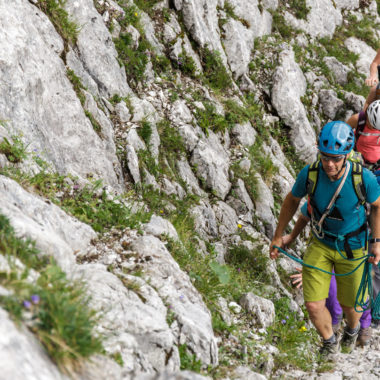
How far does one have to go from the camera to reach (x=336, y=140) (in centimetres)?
481

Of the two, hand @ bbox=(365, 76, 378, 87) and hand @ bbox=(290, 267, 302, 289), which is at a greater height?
hand @ bbox=(365, 76, 378, 87)

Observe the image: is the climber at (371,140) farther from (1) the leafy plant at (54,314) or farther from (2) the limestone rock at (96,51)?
(1) the leafy plant at (54,314)

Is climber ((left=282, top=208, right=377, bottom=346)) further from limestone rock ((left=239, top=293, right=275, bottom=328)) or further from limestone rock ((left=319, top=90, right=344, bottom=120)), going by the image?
limestone rock ((left=319, top=90, right=344, bottom=120))

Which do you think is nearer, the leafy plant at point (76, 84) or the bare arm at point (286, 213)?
the bare arm at point (286, 213)

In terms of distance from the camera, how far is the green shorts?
5457mm

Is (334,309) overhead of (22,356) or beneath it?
beneath

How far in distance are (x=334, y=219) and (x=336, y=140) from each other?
111 centimetres

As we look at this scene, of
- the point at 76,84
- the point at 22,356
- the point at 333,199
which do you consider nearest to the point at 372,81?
the point at 333,199

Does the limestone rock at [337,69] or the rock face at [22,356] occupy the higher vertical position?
the limestone rock at [337,69]

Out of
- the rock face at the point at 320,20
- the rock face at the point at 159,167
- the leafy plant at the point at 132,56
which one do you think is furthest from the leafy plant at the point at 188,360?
the rock face at the point at 320,20

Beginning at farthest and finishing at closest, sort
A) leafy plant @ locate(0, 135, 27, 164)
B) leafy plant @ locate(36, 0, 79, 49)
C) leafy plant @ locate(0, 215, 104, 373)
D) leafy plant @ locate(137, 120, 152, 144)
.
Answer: leafy plant @ locate(137, 120, 152, 144)
leafy plant @ locate(36, 0, 79, 49)
leafy plant @ locate(0, 135, 27, 164)
leafy plant @ locate(0, 215, 104, 373)

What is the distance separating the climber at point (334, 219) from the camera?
489cm

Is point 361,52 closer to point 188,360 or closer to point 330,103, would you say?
point 330,103

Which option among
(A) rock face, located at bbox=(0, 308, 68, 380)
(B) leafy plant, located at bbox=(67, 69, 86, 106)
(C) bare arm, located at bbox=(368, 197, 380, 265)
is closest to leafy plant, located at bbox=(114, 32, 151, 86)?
(B) leafy plant, located at bbox=(67, 69, 86, 106)
